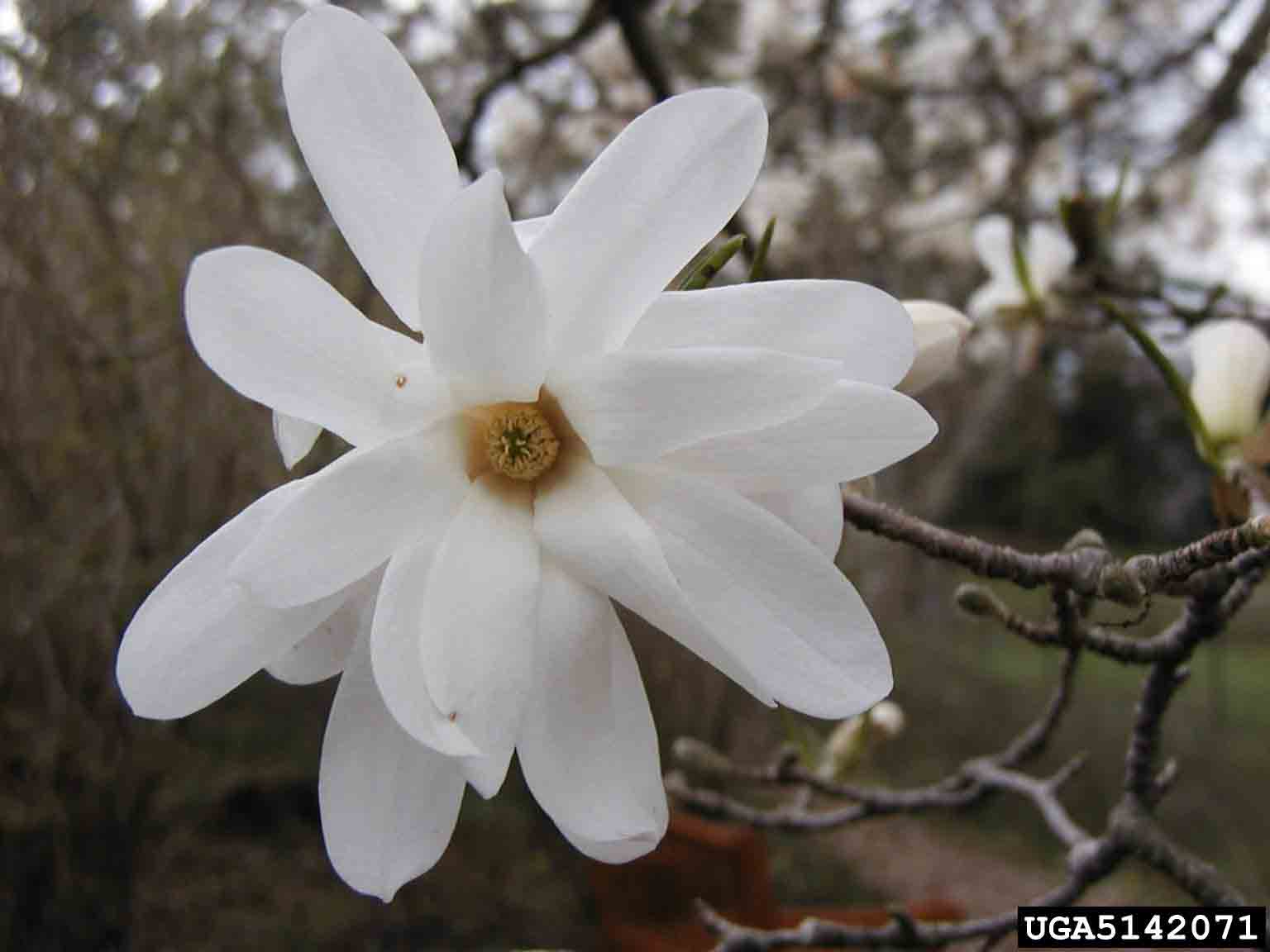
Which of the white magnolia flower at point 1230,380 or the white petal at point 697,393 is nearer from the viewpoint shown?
the white petal at point 697,393

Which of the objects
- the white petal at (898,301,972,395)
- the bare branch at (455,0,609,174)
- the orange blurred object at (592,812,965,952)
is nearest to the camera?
the white petal at (898,301,972,395)

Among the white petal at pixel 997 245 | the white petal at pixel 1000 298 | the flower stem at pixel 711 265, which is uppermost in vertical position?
the flower stem at pixel 711 265

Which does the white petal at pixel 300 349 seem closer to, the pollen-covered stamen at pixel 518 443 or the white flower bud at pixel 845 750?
the pollen-covered stamen at pixel 518 443

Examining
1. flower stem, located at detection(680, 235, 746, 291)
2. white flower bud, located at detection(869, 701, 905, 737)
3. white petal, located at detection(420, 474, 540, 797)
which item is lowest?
white flower bud, located at detection(869, 701, 905, 737)

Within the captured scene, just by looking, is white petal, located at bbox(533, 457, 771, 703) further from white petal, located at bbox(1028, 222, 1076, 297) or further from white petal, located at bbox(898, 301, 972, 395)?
white petal, located at bbox(1028, 222, 1076, 297)

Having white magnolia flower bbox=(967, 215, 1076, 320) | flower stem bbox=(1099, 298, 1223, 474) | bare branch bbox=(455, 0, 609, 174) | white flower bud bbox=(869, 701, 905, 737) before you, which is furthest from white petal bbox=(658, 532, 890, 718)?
bare branch bbox=(455, 0, 609, 174)

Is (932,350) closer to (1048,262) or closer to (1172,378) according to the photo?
(1172,378)

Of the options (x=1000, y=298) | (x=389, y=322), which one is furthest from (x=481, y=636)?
(x=389, y=322)

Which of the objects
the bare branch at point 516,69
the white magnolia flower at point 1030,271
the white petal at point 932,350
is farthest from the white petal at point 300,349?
the bare branch at point 516,69
